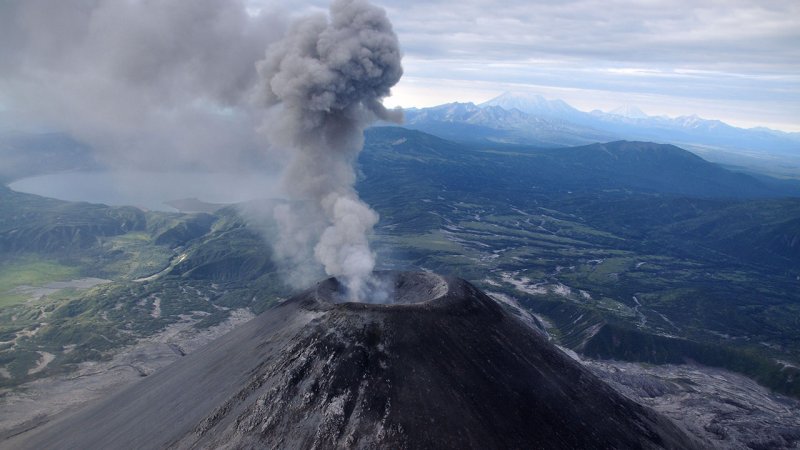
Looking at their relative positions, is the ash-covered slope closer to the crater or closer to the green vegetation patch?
the crater

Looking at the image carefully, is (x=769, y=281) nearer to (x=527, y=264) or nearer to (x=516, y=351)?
(x=527, y=264)

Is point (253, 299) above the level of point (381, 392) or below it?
below

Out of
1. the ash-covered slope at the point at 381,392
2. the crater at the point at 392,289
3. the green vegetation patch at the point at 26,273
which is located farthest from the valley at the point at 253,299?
the crater at the point at 392,289

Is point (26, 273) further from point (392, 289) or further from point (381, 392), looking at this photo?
point (381, 392)

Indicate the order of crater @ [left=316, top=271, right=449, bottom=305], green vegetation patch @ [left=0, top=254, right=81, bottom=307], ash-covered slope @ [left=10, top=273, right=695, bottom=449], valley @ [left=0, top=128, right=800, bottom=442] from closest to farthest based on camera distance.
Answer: ash-covered slope @ [left=10, top=273, right=695, bottom=449] < crater @ [left=316, top=271, right=449, bottom=305] < valley @ [left=0, top=128, right=800, bottom=442] < green vegetation patch @ [left=0, top=254, right=81, bottom=307]

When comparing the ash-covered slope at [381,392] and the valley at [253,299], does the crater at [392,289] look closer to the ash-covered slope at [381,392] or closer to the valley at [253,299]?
the ash-covered slope at [381,392]

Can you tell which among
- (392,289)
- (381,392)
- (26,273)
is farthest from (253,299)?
(381,392)

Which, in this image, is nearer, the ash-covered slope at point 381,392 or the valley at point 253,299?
the ash-covered slope at point 381,392

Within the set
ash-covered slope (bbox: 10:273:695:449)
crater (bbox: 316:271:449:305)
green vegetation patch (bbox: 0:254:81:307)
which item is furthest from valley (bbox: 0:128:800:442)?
crater (bbox: 316:271:449:305)
